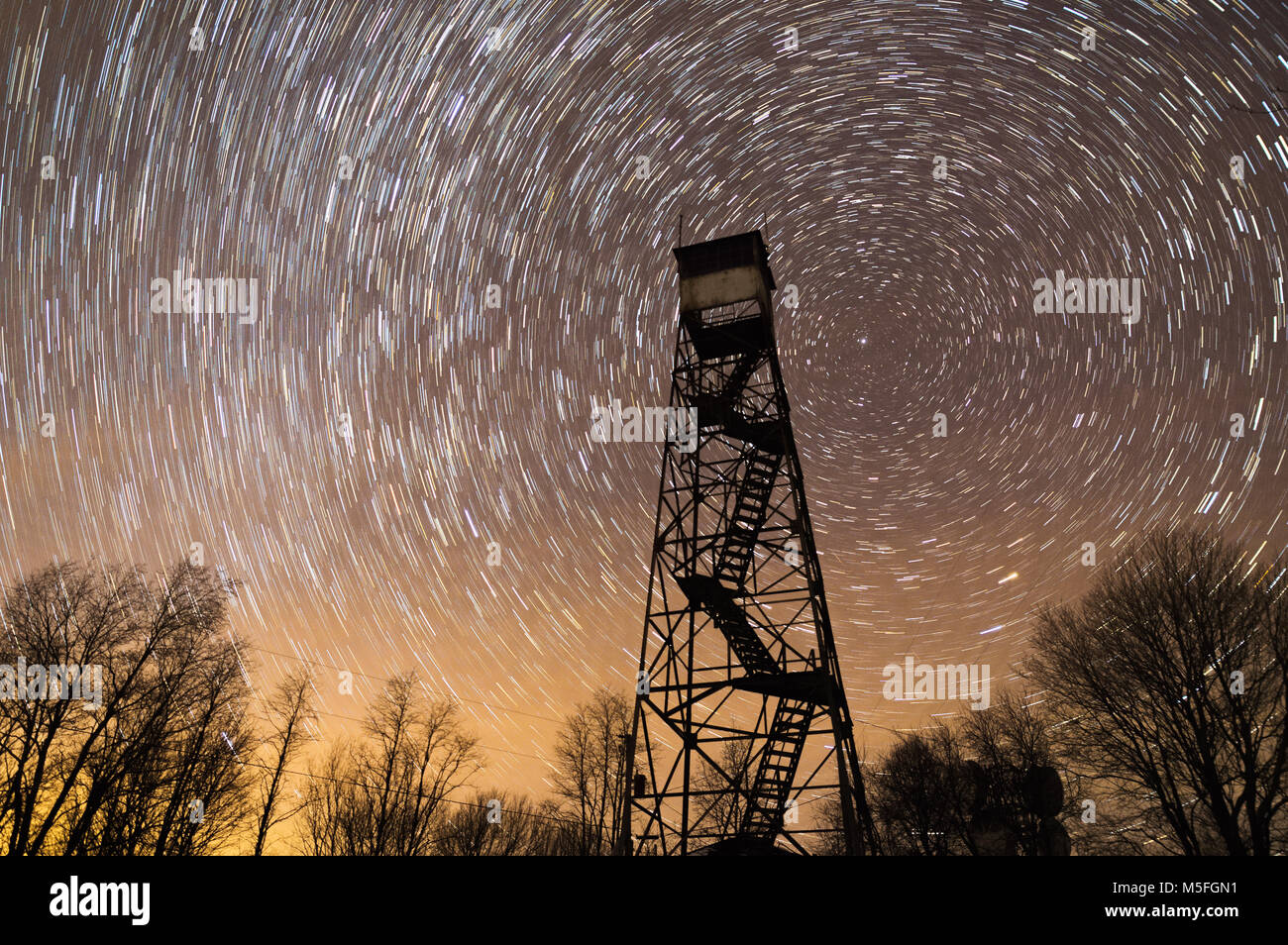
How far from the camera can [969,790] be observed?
36.7m

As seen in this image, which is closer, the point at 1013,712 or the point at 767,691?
the point at 767,691

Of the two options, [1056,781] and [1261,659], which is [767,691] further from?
[1056,781]

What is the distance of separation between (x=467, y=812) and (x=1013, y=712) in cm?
3925

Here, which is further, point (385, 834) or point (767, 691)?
point (385, 834)

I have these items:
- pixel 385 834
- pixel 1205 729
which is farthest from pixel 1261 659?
pixel 385 834
